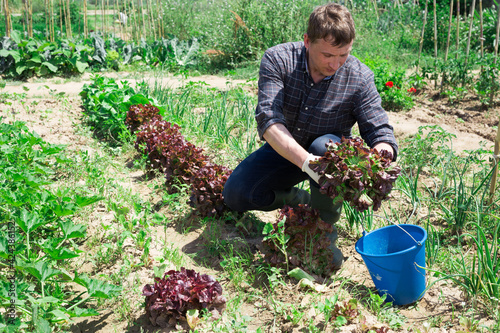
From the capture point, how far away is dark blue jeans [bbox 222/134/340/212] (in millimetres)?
3072

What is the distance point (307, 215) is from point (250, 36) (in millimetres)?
6021

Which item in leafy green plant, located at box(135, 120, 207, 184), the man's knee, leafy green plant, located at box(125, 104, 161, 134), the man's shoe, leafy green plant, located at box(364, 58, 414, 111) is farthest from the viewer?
leafy green plant, located at box(364, 58, 414, 111)

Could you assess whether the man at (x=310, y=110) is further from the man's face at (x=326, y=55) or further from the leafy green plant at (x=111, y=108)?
the leafy green plant at (x=111, y=108)

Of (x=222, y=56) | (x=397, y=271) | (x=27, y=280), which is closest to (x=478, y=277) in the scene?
(x=397, y=271)

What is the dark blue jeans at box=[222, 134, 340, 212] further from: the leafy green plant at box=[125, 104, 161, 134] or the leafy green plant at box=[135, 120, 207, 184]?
the leafy green plant at box=[125, 104, 161, 134]

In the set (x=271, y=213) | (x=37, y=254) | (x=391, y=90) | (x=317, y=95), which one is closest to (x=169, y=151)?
(x=271, y=213)

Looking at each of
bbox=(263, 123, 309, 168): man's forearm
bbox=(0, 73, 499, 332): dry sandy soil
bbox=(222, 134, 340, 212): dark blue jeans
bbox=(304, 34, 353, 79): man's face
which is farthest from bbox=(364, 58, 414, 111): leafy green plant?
bbox=(263, 123, 309, 168): man's forearm

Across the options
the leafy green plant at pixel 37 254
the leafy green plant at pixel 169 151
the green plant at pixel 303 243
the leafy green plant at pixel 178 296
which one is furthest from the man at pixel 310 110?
the leafy green plant at pixel 37 254

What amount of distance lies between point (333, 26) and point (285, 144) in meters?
0.69

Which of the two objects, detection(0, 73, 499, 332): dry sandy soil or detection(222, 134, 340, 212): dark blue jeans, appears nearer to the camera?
detection(0, 73, 499, 332): dry sandy soil

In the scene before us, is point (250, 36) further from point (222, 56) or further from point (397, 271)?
point (397, 271)

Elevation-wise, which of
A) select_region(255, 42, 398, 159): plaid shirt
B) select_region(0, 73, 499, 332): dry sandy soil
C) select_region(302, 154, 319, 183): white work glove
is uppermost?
select_region(255, 42, 398, 159): plaid shirt

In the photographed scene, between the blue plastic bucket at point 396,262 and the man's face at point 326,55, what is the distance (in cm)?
99

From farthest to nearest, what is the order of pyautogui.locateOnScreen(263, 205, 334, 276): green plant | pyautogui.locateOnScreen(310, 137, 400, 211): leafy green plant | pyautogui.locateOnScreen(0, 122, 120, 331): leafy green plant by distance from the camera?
1. pyautogui.locateOnScreen(263, 205, 334, 276): green plant
2. pyautogui.locateOnScreen(310, 137, 400, 211): leafy green plant
3. pyautogui.locateOnScreen(0, 122, 120, 331): leafy green plant
